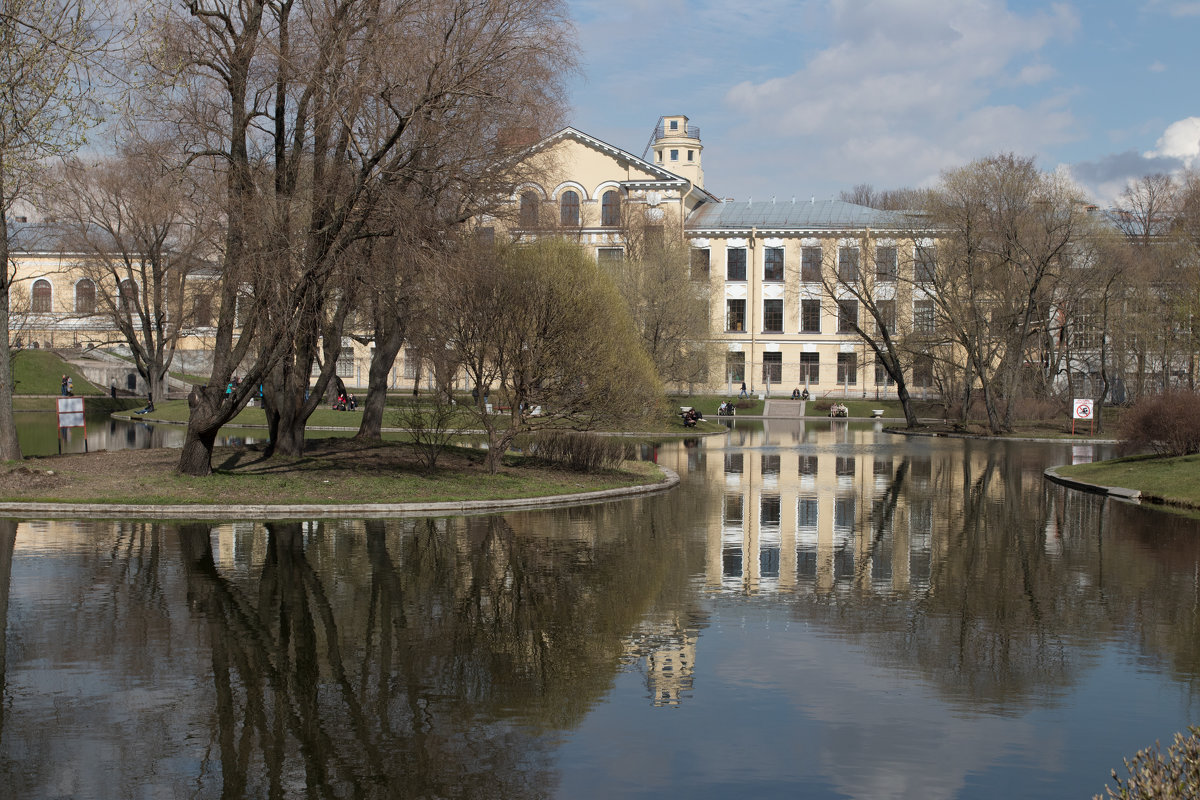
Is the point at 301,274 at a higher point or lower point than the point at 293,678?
higher

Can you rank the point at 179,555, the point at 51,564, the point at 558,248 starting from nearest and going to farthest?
1. the point at 51,564
2. the point at 179,555
3. the point at 558,248

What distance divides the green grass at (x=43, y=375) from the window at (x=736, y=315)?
142 feet

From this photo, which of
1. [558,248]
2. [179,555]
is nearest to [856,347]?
[558,248]

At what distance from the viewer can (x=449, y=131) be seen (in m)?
22.9

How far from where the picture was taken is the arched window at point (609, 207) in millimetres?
79200

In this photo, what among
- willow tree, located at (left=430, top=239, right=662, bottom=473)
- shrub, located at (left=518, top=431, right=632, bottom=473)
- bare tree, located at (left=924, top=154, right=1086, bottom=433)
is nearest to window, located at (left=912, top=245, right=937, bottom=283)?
bare tree, located at (left=924, top=154, right=1086, bottom=433)

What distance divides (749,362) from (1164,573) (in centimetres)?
6699

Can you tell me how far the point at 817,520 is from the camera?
73.7 ft

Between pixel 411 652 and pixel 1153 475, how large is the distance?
79.3 feet

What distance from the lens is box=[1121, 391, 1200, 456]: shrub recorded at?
30.2 m

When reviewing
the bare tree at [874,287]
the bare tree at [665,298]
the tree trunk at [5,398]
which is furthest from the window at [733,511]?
the bare tree at [874,287]

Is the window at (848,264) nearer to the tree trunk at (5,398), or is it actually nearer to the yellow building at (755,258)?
the yellow building at (755,258)

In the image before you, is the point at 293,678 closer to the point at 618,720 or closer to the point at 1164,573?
the point at 618,720

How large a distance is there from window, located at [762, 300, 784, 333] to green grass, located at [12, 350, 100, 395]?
149 ft
